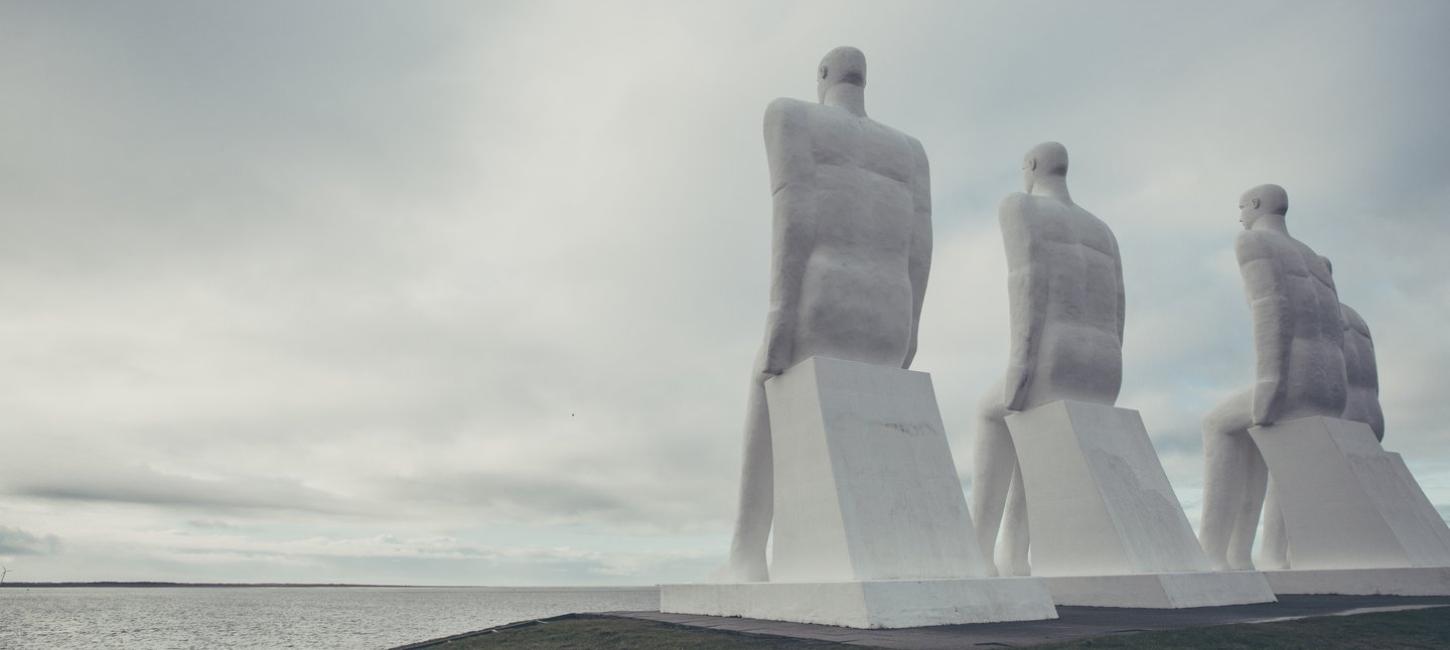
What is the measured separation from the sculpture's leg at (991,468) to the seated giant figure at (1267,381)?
335 centimetres

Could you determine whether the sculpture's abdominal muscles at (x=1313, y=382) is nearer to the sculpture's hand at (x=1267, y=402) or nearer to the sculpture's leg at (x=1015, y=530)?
the sculpture's hand at (x=1267, y=402)

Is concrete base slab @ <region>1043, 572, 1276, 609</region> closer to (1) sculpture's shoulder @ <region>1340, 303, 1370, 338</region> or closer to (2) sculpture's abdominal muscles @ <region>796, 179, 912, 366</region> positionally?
(2) sculpture's abdominal muscles @ <region>796, 179, 912, 366</region>

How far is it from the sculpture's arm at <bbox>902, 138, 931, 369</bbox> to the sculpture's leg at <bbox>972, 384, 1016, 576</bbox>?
260 centimetres

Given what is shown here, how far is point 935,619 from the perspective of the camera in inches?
253

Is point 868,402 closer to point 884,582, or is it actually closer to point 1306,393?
point 884,582

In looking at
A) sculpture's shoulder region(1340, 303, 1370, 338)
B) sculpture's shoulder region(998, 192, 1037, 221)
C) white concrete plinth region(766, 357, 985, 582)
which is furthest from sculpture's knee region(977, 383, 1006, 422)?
sculpture's shoulder region(1340, 303, 1370, 338)

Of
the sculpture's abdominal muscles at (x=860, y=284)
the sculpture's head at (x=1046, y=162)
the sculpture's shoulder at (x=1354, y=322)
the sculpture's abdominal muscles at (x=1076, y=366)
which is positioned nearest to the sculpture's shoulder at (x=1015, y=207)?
the sculpture's head at (x=1046, y=162)

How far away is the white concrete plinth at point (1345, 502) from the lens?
11680 mm

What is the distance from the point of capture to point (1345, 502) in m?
12.0

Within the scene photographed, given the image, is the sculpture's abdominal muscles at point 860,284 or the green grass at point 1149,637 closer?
the green grass at point 1149,637

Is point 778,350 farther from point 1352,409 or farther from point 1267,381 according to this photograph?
point 1352,409

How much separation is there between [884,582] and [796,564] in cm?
146

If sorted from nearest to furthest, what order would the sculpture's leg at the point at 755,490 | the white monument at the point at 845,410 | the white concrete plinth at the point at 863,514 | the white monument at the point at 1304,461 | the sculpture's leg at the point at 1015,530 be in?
the white concrete plinth at the point at 863,514, the white monument at the point at 845,410, the sculpture's leg at the point at 755,490, the sculpture's leg at the point at 1015,530, the white monument at the point at 1304,461

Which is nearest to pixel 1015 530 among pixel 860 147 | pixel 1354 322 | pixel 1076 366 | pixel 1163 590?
pixel 1076 366
